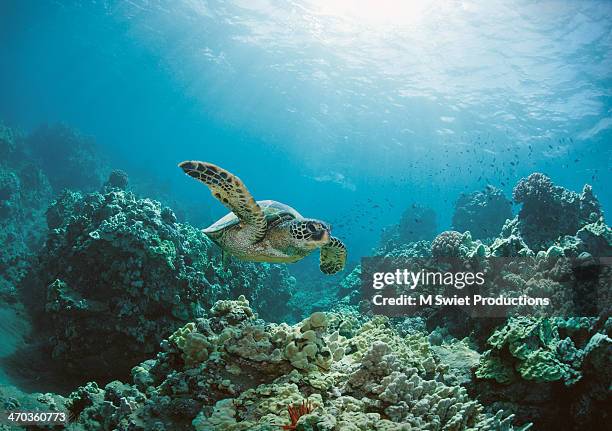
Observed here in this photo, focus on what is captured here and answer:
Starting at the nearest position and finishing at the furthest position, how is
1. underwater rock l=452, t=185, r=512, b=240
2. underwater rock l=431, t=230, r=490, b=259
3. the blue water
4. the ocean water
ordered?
underwater rock l=431, t=230, r=490, b=259 < the ocean water < the blue water < underwater rock l=452, t=185, r=512, b=240

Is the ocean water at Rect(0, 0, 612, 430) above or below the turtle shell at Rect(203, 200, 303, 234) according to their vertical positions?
above

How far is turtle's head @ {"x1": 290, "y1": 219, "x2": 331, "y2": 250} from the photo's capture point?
16.7 feet

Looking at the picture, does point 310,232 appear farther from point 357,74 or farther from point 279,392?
point 357,74

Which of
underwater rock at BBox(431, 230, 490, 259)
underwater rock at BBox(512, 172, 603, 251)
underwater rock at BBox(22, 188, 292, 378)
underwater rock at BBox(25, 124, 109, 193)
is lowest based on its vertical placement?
underwater rock at BBox(22, 188, 292, 378)

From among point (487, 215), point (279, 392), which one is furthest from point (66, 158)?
point (279, 392)

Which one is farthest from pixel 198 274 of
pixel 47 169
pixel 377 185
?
pixel 377 185

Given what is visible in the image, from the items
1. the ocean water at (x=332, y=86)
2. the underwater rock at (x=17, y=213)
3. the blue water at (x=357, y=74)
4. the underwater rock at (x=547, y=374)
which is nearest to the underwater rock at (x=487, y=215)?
the ocean water at (x=332, y=86)

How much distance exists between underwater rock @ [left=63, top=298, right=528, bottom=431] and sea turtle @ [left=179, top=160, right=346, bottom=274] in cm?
142

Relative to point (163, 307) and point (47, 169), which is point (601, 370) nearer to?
point (163, 307)

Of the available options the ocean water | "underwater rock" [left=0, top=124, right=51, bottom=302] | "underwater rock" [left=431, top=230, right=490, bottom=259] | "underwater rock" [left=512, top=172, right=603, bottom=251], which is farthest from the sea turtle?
"underwater rock" [left=512, top=172, right=603, bottom=251]

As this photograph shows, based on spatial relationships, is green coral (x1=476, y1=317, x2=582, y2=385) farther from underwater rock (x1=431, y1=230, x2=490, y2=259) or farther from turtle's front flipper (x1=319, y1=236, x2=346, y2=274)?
underwater rock (x1=431, y1=230, x2=490, y2=259)

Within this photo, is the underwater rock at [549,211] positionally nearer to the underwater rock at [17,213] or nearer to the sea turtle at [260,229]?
the sea turtle at [260,229]

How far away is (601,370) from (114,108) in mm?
89503

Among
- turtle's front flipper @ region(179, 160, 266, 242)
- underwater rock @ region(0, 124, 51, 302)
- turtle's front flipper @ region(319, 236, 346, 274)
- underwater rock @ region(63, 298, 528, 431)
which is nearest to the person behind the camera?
underwater rock @ region(63, 298, 528, 431)
